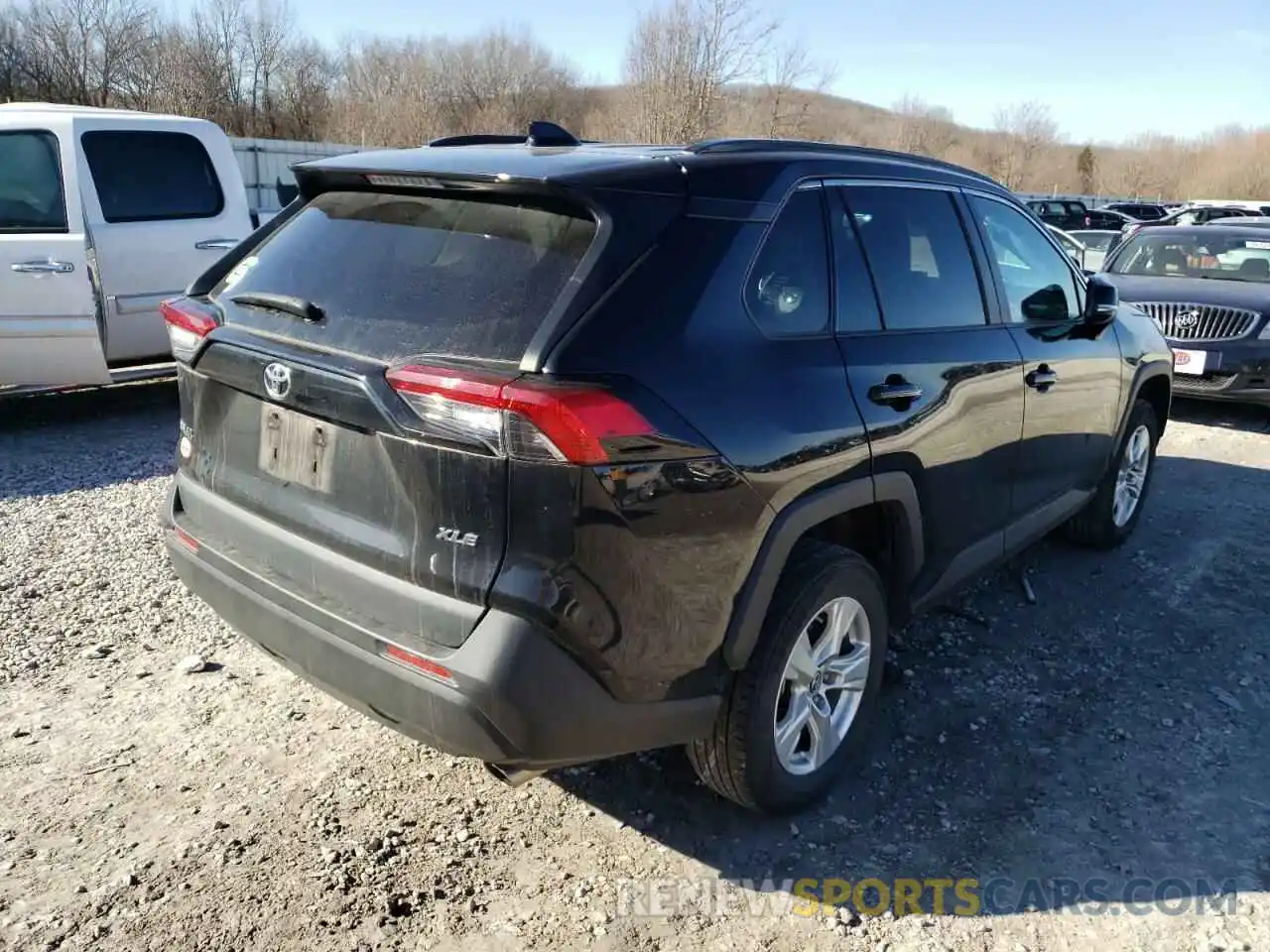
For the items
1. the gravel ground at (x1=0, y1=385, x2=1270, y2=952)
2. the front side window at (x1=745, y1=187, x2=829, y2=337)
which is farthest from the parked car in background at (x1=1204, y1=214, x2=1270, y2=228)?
the front side window at (x1=745, y1=187, x2=829, y2=337)

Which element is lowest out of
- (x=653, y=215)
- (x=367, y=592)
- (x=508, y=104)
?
Answer: (x=367, y=592)

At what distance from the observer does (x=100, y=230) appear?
6.64 meters

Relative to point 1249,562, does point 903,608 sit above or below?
above

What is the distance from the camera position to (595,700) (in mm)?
2330

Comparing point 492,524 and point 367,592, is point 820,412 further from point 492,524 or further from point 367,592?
point 367,592

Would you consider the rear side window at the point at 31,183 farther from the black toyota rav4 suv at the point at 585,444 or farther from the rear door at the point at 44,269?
the black toyota rav4 suv at the point at 585,444

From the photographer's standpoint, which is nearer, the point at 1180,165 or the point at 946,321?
the point at 946,321

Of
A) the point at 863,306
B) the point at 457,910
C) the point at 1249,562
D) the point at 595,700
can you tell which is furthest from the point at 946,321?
the point at 1249,562

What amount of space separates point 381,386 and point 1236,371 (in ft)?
26.2

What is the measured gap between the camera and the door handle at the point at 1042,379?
386 cm

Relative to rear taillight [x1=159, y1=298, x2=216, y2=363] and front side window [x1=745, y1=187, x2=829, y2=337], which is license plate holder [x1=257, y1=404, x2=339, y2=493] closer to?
rear taillight [x1=159, y1=298, x2=216, y2=363]

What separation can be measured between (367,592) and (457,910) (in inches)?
34.6

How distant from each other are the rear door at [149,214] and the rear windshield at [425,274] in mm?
4533

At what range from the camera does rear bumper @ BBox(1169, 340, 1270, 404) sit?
808cm
